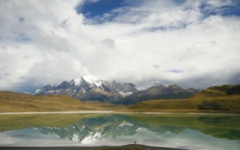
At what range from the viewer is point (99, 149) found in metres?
36.1

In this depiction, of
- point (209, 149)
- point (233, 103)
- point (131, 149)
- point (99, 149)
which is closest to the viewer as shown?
point (131, 149)

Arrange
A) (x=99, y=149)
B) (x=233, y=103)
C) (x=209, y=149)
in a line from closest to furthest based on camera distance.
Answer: (x=99, y=149), (x=209, y=149), (x=233, y=103)

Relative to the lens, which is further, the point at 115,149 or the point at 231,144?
the point at 231,144

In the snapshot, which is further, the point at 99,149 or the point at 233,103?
the point at 233,103

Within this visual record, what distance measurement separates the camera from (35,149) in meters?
37.9

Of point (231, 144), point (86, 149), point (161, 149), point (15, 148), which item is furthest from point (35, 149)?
point (231, 144)

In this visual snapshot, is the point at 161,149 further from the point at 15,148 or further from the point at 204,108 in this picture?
the point at 204,108

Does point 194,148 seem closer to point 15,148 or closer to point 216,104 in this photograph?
point 15,148

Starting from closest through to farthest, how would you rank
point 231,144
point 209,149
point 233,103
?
point 209,149 < point 231,144 < point 233,103

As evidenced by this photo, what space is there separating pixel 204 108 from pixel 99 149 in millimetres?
174189

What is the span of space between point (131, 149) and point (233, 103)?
17316 centimetres

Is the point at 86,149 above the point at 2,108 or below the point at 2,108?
below

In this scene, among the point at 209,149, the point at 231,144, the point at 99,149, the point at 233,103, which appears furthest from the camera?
the point at 233,103

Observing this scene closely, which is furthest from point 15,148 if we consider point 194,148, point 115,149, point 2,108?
point 2,108
